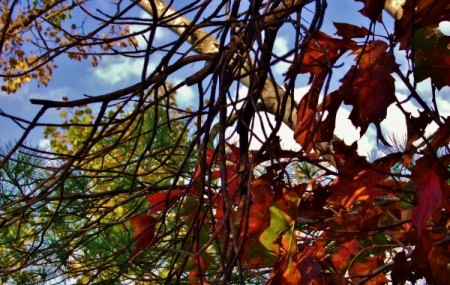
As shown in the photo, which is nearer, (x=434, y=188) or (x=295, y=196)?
(x=434, y=188)

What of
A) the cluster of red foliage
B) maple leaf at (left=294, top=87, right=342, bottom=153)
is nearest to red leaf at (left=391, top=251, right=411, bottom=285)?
the cluster of red foliage

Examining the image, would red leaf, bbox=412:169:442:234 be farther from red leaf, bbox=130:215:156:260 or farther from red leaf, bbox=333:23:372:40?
red leaf, bbox=130:215:156:260

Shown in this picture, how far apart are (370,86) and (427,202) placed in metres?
0.14

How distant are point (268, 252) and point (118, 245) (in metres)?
1.54

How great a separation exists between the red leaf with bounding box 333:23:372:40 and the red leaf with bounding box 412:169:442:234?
0.66 ft

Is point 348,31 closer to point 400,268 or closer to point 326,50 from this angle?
point 326,50

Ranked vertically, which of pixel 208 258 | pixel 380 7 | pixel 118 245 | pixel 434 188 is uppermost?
pixel 118 245

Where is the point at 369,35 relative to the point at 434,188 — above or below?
above

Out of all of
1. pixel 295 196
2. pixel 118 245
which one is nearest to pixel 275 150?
pixel 295 196

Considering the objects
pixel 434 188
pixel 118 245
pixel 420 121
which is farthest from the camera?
pixel 118 245

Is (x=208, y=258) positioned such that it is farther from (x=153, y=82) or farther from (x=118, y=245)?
(x=118, y=245)

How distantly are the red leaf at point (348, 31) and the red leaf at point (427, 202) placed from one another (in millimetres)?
202

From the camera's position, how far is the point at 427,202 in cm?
64

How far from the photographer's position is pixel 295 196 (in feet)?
2.59
